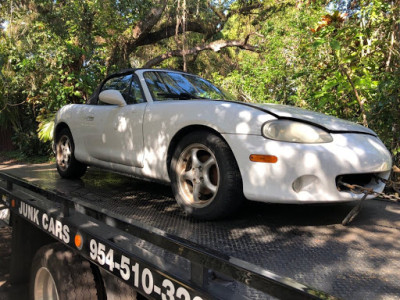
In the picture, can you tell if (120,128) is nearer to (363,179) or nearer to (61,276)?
(61,276)

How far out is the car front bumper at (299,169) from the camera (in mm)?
2064

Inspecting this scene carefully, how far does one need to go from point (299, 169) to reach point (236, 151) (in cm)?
40

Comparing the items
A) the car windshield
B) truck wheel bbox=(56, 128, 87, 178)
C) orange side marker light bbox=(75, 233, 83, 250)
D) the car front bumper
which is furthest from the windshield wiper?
orange side marker light bbox=(75, 233, 83, 250)

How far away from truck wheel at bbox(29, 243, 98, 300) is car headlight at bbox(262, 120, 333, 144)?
4.58 feet

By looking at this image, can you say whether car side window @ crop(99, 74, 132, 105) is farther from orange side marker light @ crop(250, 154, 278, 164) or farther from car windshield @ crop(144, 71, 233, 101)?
orange side marker light @ crop(250, 154, 278, 164)

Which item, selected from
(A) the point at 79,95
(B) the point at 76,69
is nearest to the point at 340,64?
(A) the point at 79,95

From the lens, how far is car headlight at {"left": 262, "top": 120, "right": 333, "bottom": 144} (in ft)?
7.05

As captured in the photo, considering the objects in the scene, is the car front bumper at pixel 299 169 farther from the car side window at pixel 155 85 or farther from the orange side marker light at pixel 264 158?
the car side window at pixel 155 85

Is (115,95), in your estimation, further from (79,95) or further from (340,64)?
(79,95)

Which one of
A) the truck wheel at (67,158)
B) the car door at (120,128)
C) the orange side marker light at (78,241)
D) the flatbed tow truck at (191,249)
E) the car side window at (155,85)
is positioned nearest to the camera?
the flatbed tow truck at (191,249)

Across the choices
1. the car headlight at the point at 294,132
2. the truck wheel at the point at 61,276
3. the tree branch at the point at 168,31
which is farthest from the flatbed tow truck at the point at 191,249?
the tree branch at the point at 168,31

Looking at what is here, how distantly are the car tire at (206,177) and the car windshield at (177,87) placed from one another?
77 centimetres

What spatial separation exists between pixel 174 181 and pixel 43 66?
8.38 m

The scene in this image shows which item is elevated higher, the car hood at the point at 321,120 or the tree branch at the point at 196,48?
the tree branch at the point at 196,48
